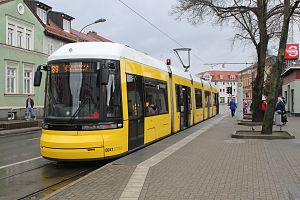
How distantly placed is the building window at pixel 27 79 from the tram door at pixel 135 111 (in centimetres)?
2463

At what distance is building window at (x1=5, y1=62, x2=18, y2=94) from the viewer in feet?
106

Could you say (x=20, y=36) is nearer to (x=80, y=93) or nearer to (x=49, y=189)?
(x=80, y=93)

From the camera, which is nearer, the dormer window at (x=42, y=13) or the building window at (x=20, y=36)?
the building window at (x=20, y=36)

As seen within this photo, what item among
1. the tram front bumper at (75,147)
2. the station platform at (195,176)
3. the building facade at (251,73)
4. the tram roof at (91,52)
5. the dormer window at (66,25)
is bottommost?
the station platform at (195,176)

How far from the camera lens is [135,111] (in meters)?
11.8

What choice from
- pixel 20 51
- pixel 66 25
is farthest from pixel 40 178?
pixel 66 25

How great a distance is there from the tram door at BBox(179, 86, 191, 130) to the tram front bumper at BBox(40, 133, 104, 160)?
9.55m

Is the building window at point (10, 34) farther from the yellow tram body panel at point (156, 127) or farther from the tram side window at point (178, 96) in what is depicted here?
the yellow tram body panel at point (156, 127)

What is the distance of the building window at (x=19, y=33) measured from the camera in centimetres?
3275

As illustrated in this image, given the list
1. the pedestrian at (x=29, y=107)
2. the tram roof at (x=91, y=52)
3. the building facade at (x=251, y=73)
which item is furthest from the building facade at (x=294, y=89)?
the tram roof at (x=91, y=52)

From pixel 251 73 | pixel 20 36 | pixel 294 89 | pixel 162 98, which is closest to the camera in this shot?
pixel 162 98

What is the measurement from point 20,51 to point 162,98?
22228 mm

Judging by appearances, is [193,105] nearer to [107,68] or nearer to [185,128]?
[185,128]

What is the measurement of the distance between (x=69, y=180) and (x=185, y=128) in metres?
12.3
